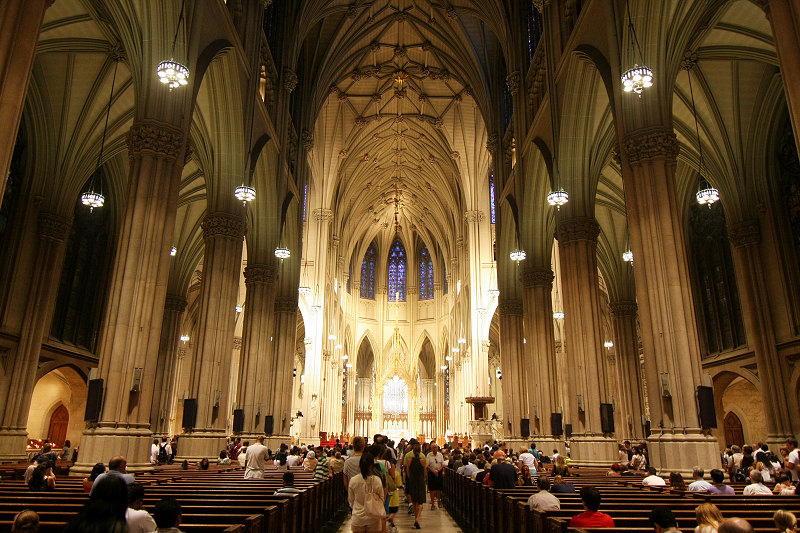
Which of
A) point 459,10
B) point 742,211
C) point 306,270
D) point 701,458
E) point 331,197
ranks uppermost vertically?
point 459,10

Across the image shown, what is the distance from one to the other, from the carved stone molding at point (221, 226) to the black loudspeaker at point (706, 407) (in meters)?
13.0

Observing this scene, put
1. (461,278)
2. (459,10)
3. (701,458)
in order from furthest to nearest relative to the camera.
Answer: (461,278)
(459,10)
(701,458)

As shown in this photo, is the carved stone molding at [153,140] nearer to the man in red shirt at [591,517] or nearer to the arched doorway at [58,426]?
the man in red shirt at [591,517]

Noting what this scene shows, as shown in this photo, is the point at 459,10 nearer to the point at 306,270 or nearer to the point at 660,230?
the point at 306,270

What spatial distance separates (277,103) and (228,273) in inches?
346

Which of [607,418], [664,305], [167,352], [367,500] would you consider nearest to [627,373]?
[607,418]

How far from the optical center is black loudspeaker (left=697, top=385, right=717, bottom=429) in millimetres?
10227

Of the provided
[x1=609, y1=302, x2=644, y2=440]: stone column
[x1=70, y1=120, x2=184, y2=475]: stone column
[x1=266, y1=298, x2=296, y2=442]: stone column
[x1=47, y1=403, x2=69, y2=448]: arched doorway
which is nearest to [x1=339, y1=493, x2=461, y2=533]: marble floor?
[x1=70, y1=120, x2=184, y2=475]: stone column

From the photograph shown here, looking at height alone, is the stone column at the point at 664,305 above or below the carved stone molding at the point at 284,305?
below

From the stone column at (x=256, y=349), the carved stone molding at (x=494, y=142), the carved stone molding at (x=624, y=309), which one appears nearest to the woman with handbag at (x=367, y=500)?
the stone column at (x=256, y=349)

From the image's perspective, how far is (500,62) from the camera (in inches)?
1152

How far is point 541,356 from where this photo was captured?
2181 cm

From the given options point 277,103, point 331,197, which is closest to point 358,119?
point 331,197

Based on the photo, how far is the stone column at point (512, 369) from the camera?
79.2 ft
